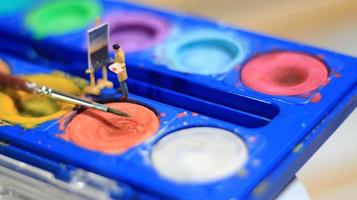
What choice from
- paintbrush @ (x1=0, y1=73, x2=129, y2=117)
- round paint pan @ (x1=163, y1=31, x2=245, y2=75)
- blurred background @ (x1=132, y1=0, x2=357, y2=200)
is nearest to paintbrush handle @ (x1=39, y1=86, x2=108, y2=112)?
paintbrush @ (x1=0, y1=73, x2=129, y2=117)

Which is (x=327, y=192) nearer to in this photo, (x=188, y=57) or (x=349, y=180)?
(x=349, y=180)

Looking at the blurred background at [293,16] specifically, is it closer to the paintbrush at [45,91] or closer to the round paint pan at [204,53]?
the round paint pan at [204,53]

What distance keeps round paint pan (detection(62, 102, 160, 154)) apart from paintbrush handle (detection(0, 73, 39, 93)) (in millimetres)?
60

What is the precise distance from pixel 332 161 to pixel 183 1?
0.42 metres

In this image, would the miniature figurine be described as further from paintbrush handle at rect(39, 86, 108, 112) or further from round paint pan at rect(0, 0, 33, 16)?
round paint pan at rect(0, 0, 33, 16)

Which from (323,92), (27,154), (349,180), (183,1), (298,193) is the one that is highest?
(183,1)

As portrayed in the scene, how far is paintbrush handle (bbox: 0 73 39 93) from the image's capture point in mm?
696

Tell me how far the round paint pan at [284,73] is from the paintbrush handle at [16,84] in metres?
0.21

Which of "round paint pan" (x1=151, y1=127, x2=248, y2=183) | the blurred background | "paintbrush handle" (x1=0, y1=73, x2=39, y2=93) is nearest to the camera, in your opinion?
"round paint pan" (x1=151, y1=127, x2=248, y2=183)

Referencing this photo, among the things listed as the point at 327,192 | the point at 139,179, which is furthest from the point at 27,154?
the point at 327,192

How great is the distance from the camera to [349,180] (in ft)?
2.93

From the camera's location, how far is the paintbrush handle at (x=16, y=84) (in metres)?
0.70

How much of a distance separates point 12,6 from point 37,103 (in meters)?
0.20

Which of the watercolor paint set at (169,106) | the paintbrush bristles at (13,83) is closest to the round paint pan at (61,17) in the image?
the watercolor paint set at (169,106)
